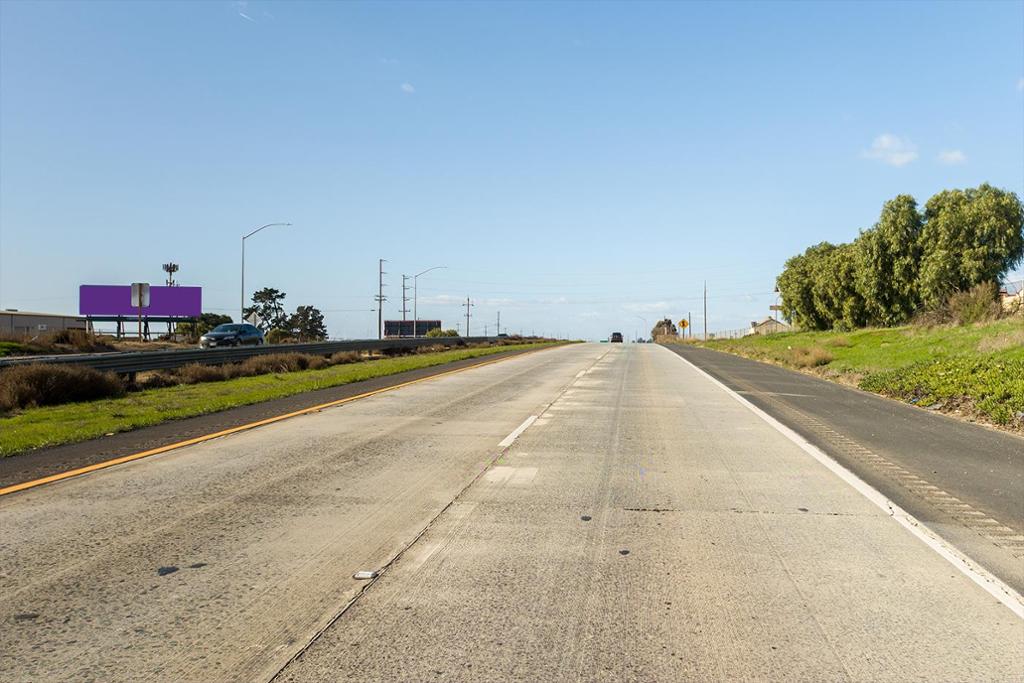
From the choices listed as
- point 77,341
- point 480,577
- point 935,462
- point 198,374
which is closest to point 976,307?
point 935,462

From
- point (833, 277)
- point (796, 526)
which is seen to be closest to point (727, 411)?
point (796, 526)

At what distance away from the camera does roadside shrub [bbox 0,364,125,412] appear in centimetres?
1480

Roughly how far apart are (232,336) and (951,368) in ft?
110

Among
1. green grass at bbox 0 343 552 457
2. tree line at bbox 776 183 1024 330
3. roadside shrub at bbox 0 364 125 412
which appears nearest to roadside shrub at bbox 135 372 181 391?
green grass at bbox 0 343 552 457

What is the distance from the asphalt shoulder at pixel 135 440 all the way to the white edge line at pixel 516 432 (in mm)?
4493

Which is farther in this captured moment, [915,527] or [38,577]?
[915,527]

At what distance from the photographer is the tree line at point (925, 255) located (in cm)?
4659

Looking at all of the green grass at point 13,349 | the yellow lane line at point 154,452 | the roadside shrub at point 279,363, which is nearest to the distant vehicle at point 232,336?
the green grass at point 13,349

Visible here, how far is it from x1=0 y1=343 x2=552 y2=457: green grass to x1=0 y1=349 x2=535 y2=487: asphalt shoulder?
34cm

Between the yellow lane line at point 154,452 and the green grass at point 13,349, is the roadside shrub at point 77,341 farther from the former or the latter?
the yellow lane line at point 154,452

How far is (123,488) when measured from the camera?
7.25 meters

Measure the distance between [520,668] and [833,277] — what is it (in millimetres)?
70563

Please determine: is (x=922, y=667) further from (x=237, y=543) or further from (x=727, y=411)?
(x=727, y=411)

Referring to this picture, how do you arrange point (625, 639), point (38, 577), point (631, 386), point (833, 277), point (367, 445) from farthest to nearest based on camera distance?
point (833, 277) → point (631, 386) → point (367, 445) → point (38, 577) → point (625, 639)
